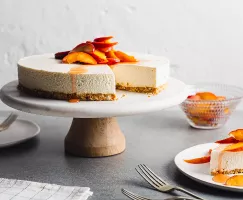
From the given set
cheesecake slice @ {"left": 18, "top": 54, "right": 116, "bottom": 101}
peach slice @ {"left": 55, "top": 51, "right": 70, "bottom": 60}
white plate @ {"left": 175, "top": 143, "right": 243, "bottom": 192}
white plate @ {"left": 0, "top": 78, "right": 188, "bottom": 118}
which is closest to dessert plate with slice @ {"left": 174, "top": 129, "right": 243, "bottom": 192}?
white plate @ {"left": 175, "top": 143, "right": 243, "bottom": 192}

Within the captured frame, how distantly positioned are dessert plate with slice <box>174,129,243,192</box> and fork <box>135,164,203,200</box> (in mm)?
58

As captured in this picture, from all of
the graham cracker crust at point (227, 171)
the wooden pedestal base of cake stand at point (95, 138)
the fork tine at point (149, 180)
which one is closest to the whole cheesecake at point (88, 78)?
the wooden pedestal base of cake stand at point (95, 138)

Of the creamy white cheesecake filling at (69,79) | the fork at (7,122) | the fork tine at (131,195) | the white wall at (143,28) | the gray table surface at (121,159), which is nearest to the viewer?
the fork tine at (131,195)

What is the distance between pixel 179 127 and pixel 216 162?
1.62 ft

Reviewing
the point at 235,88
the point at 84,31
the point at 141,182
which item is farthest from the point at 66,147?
the point at 84,31

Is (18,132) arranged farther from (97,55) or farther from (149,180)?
(149,180)

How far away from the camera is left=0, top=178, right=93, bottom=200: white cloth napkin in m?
1.23

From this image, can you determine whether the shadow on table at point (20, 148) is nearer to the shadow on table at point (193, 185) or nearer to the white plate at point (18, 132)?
the white plate at point (18, 132)

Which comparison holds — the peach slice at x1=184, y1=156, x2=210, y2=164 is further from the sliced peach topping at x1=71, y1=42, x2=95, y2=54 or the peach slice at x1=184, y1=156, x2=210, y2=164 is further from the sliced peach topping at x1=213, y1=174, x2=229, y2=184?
the sliced peach topping at x1=71, y1=42, x2=95, y2=54

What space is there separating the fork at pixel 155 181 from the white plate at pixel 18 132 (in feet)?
1.25

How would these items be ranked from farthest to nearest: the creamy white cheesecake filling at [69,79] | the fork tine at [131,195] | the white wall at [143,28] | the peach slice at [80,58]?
the white wall at [143,28]
the peach slice at [80,58]
the creamy white cheesecake filling at [69,79]
the fork tine at [131,195]

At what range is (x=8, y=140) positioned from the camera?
1.63m

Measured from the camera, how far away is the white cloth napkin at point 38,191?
1.23 meters

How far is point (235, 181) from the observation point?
1.27 meters
